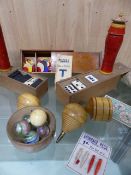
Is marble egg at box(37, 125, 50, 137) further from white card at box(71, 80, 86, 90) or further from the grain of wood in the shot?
the grain of wood

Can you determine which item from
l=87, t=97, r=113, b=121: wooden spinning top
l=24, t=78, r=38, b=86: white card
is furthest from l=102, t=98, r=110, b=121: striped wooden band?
l=24, t=78, r=38, b=86: white card

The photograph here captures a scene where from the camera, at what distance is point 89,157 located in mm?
497

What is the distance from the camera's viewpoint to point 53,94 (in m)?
0.64

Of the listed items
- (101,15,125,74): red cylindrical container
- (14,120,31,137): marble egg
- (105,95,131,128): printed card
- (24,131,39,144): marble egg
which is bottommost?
(105,95,131,128): printed card

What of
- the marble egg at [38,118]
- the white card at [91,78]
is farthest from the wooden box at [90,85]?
the marble egg at [38,118]

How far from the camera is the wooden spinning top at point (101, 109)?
50 centimetres

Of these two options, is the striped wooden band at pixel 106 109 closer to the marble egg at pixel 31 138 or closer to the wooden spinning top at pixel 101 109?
the wooden spinning top at pixel 101 109

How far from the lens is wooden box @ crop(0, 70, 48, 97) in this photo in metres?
0.58

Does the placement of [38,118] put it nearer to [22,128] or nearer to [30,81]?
[22,128]

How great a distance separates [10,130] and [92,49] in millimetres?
462

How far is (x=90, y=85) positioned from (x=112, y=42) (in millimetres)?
148

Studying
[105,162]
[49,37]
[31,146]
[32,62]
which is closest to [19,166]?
[31,146]

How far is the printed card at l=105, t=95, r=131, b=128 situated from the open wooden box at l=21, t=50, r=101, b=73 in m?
0.16

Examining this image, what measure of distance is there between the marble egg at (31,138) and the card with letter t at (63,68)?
23 centimetres
